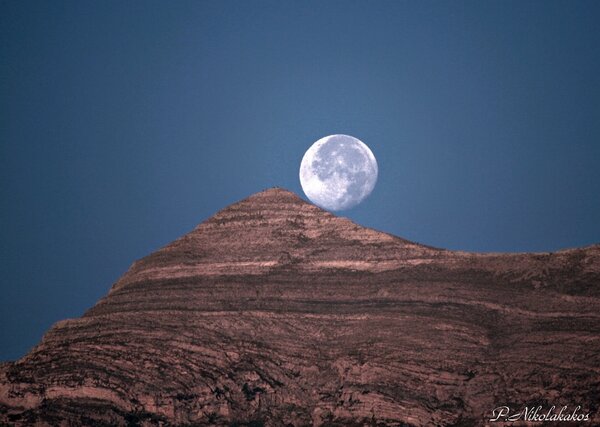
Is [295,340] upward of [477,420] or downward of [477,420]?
upward

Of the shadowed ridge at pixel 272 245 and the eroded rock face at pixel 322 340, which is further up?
the shadowed ridge at pixel 272 245

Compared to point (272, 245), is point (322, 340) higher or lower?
lower

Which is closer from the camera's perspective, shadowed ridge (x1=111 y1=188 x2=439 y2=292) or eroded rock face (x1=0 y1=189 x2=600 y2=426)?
eroded rock face (x1=0 y1=189 x2=600 y2=426)

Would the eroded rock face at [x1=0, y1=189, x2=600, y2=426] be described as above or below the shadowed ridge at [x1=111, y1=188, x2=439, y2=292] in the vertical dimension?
below

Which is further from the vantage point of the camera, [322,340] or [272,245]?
[272,245]

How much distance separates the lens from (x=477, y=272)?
64938 millimetres

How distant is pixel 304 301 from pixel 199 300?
7.29 metres

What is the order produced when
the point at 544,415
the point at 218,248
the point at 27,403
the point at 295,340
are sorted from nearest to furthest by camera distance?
the point at 544,415, the point at 27,403, the point at 295,340, the point at 218,248

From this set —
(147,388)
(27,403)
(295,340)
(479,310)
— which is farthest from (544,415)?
(27,403)

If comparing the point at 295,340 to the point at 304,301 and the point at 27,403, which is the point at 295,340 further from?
the point at 27,403

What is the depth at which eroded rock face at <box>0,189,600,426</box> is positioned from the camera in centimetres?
5803

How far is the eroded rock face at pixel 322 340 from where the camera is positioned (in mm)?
58031

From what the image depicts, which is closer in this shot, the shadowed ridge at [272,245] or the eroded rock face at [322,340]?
the eroded rock face at [322,340]

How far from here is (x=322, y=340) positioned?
63.6 meters
